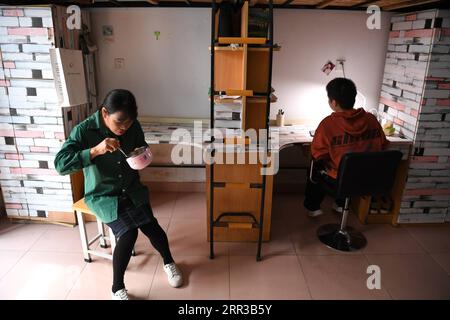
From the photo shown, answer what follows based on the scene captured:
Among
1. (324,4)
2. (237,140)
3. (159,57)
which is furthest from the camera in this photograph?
(159,57)

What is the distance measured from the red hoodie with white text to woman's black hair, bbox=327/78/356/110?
6 centimetres

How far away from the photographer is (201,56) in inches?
127

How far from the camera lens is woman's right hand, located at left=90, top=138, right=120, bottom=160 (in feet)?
5.77

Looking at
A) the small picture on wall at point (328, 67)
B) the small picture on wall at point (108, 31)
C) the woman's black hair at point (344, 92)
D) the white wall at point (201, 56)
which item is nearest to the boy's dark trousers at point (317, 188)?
the woman's black hair at point (344, 92)

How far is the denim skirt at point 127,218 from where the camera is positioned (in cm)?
198

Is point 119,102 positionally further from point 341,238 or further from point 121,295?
point 341,238

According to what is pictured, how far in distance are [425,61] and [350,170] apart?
111 centimetres

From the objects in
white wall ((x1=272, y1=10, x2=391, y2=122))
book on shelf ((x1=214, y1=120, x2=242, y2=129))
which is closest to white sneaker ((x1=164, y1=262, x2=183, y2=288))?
book on shelf ((x1=214, y1=120, x2=242, y2=129))

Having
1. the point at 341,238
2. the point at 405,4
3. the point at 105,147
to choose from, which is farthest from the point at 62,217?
the point at 405,4

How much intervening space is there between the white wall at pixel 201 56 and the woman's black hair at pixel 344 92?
90 cm

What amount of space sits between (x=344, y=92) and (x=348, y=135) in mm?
304

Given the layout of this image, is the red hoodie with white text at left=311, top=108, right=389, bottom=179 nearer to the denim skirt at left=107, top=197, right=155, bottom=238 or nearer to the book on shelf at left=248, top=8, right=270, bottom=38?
the book on shelf at left=248, top=8, right=270, bottom=38

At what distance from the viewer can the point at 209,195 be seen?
99.1 inches
